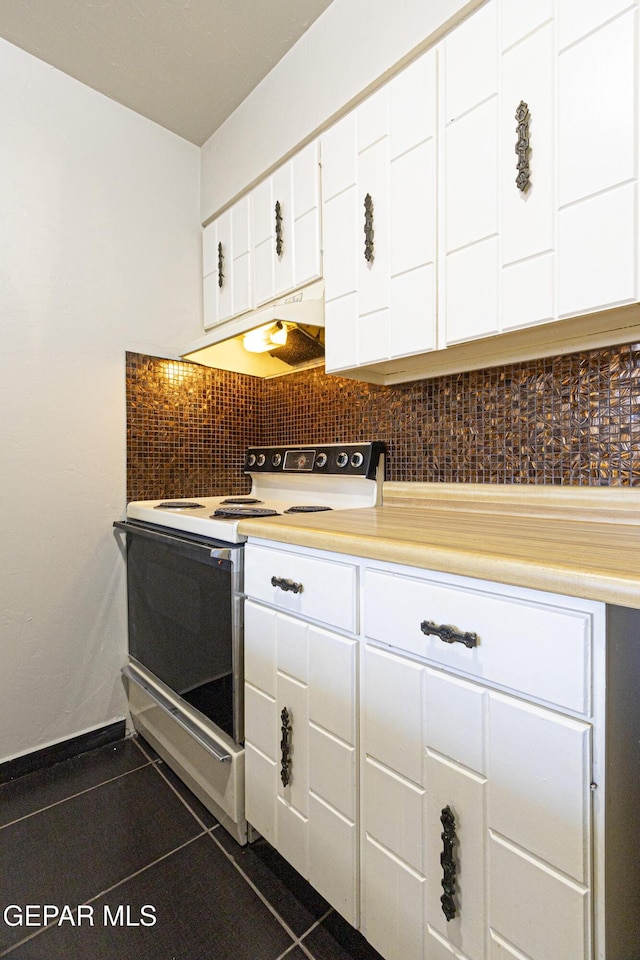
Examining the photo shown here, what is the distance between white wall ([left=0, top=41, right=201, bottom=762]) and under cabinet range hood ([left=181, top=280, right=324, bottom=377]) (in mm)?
253

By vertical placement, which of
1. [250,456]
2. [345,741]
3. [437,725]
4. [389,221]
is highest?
[389,221]

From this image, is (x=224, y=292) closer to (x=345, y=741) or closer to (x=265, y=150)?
(x=265, y=150)

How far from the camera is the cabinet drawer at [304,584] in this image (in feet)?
3.07

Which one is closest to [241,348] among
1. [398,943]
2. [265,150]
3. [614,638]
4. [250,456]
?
[250,456]

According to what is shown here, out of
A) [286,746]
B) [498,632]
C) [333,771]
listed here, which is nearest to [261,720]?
[286,746]

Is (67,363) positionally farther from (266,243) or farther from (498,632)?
(498,632)

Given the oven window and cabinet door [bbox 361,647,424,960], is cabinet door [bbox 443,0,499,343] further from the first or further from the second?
the oven window

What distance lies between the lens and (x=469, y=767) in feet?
2.36

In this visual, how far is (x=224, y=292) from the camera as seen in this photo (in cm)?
195

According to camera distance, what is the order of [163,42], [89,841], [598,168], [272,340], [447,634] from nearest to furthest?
[447,634], [598,168], [89,841], [163,42], [272,340]

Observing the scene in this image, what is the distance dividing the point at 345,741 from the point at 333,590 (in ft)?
1.00

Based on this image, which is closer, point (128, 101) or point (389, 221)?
point (389, 221)

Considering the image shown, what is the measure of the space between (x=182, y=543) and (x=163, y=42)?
1.66m

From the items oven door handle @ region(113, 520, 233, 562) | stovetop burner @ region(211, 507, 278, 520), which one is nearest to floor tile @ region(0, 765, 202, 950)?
oven door handle @ region(113, 520, 233, 562)
